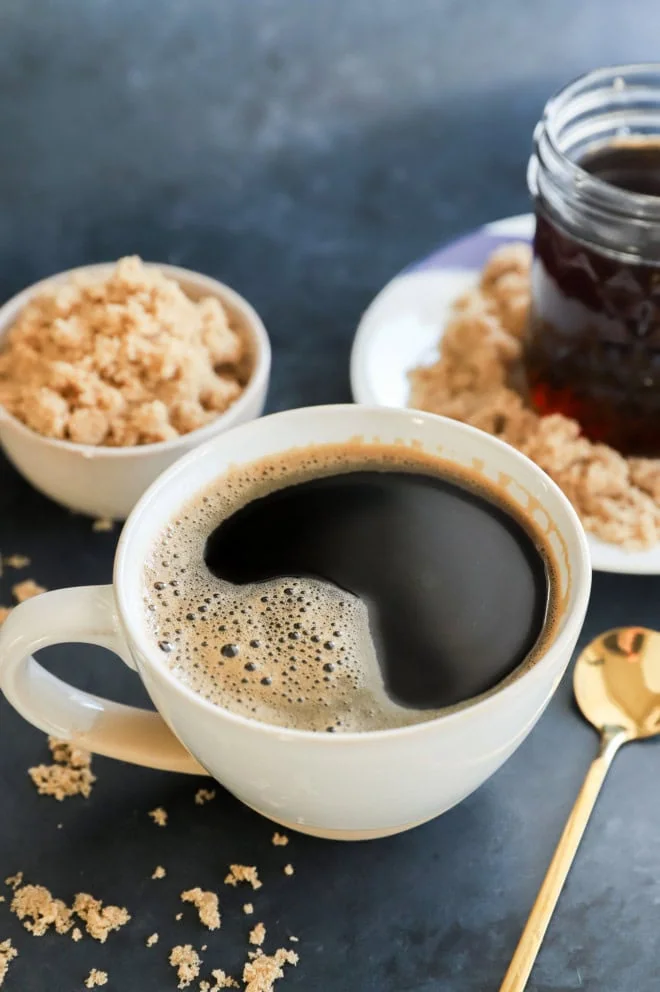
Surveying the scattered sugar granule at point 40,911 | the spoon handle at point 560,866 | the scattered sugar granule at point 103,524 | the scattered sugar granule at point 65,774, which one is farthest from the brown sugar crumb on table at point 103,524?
the spoon handle at point 560,866

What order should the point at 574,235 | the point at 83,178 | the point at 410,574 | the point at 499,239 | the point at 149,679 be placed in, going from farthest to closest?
the point at 83,178 → the point at 499,239 → the point at 574,235 → the point at 410,574 → the point at 149,679

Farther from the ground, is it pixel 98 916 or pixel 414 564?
pixel 414 564

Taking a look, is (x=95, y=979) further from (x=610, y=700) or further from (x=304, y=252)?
(x=304, y=252)

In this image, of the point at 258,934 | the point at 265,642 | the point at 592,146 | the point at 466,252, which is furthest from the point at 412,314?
the point at 258,934

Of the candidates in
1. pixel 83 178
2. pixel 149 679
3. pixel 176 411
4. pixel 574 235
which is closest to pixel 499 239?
pixel 574 235

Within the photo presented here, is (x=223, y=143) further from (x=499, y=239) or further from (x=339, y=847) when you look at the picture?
(x=339, y=847)
